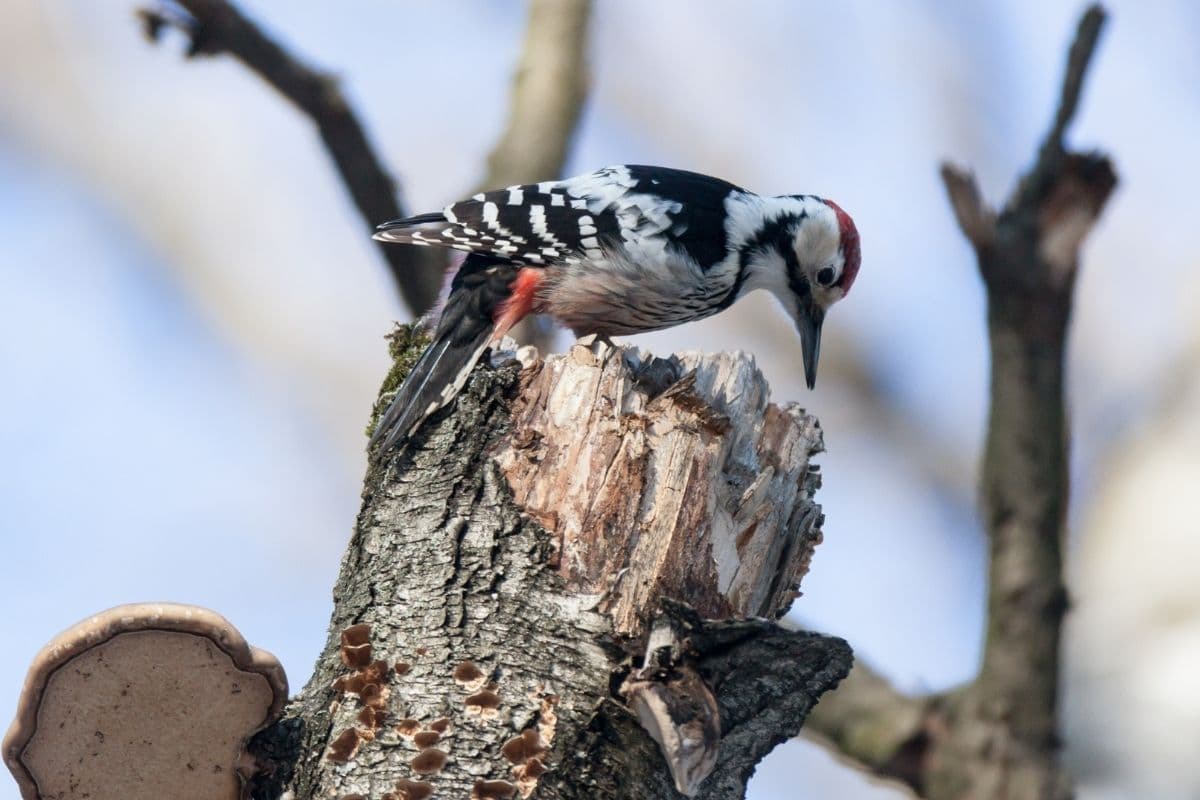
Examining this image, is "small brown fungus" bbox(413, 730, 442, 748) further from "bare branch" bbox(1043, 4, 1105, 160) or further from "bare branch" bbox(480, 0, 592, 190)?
"bare branch" bbox(480, 0, 592, 190)

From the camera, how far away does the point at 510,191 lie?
4086 millimetres

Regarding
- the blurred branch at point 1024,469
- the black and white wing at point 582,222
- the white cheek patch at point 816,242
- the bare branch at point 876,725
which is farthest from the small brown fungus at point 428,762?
the white cheek patch at point 816,242

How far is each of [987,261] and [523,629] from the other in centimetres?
240

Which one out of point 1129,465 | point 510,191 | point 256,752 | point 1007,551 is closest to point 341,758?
point 256,752

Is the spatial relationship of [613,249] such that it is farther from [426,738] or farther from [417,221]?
[426,738]

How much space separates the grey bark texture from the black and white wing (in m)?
1.23

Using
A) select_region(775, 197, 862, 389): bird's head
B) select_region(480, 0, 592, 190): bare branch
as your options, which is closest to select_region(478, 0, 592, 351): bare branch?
select_region(480, 0, 592, 190): bare branch

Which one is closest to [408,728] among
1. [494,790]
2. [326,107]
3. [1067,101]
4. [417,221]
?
[494,790]

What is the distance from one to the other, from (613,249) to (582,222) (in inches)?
4.9

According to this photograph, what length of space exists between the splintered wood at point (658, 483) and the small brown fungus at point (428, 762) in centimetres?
37

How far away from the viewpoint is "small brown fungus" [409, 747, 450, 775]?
2260 millimetres

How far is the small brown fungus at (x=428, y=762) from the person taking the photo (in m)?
2.26

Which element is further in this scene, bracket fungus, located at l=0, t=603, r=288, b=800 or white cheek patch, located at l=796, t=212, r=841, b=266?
white cheek patch, located at l=796, t=212, r=841, b=266

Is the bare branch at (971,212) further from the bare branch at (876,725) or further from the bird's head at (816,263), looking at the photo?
the bare branch at (876,725)
